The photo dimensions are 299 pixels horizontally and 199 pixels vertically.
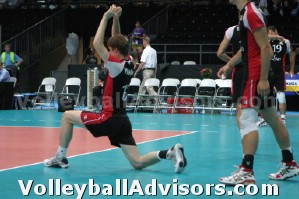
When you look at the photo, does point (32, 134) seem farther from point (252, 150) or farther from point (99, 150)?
point (252, 150)

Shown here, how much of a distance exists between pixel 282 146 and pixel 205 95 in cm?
1226

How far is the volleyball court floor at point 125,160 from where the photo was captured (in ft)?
21.2

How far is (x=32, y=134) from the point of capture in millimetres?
12109

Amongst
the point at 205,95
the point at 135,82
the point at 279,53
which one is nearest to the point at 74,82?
the point at 135,82

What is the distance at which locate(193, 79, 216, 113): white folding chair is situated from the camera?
62.3ft

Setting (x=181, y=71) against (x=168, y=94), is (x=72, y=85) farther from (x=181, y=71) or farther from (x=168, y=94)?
(x=181, y=71)

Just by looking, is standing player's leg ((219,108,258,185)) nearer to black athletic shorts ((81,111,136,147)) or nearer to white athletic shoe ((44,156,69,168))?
black athletic shorts ((81,111,136,147))

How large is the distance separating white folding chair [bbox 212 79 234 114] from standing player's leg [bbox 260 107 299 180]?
11225 mm

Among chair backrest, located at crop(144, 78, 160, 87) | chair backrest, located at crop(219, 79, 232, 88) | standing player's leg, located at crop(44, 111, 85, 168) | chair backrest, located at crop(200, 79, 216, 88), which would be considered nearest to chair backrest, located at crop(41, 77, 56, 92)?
chair backrest, located at crop(144, 78, 160, 87)

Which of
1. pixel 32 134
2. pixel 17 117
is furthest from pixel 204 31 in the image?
pixel 32 134


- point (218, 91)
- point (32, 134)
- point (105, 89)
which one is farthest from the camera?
point (218, 91)

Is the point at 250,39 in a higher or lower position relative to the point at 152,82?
higher

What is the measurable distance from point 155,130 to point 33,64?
48.9 ft

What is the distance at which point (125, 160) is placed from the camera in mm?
8484
